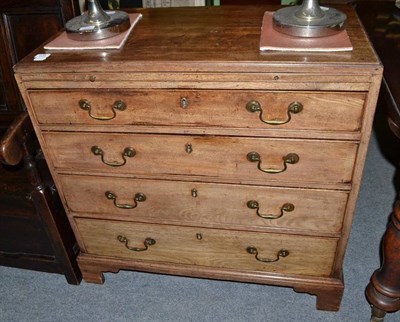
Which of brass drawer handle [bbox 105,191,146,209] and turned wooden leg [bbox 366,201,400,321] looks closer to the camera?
turned wooden leg [bbox 366,201,400,321]

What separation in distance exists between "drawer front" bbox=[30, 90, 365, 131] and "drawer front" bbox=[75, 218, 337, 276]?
0.44m

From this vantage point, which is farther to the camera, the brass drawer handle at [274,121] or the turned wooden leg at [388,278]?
the turned wooden leg at [388,278]

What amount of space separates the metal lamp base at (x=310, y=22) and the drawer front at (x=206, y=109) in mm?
183

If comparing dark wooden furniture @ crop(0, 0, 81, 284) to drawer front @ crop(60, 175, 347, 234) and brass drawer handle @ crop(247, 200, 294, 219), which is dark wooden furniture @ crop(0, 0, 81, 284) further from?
brass drawer handle @ crop(247, 200, 294, 219)

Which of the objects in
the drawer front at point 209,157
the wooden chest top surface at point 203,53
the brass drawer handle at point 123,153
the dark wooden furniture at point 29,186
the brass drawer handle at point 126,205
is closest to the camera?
the wooden chest top surface at point 203,53

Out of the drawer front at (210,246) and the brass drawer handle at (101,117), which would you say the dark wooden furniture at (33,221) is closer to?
the drawer front at (210,246)

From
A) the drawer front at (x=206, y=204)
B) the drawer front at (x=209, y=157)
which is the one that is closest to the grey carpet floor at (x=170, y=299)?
the drawer front at (x=206, y=204)

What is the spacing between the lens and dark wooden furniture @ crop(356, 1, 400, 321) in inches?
45.1

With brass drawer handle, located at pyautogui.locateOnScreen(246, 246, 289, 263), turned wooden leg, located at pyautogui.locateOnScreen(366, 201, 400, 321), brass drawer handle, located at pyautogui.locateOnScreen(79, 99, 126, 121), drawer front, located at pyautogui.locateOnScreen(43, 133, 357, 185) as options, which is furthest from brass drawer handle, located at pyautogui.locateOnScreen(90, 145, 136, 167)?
turned wooden leg, located at pyautogui.locateOnScreen(366, 201, 400, 321)

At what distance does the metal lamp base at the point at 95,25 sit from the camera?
1232 millimetres

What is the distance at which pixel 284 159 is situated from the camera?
1.22 m

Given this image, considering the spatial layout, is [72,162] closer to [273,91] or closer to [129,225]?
[129,225]

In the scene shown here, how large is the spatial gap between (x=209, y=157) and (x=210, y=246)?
0.40 metres

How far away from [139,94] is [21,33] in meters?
0.74
